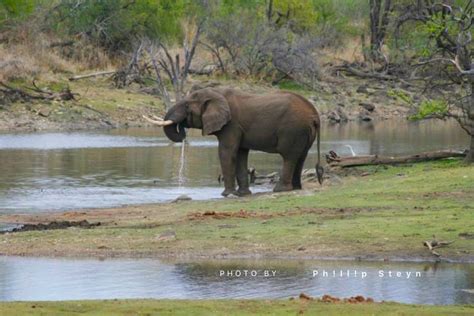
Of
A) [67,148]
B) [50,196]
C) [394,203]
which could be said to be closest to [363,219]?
[394,203]

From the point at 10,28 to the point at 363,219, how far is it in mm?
34452

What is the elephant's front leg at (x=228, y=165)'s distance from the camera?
24516mm

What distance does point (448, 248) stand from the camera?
16.8m

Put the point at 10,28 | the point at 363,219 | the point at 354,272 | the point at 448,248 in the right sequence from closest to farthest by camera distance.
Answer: the point at 354,272 < the point at 448,248 < the point at 363,219 < the point at 10,28

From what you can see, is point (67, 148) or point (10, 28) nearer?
point (67, 148)

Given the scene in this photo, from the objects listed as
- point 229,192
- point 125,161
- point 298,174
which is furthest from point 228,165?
point 125,161

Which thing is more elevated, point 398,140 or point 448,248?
point 448,248

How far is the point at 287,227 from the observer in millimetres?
18438

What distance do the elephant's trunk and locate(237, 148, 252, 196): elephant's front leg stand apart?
1.36m

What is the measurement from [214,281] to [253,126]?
10.0 metres

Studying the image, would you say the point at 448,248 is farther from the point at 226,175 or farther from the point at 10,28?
the point at 10,28

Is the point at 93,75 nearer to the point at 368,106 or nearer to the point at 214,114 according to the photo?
the point at 368,106

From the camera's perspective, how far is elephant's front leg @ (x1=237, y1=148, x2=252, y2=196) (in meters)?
24.5

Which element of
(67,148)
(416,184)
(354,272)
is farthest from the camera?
(67,148)
